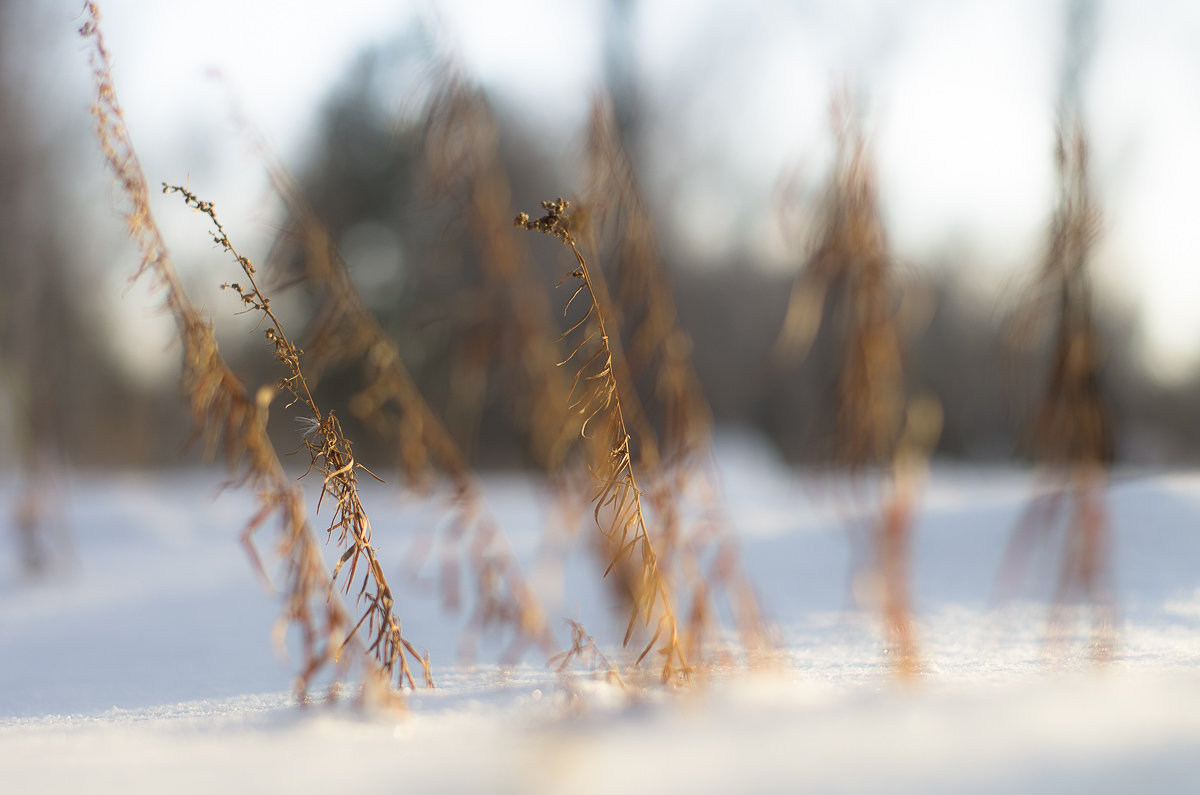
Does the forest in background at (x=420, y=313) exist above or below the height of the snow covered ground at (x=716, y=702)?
above

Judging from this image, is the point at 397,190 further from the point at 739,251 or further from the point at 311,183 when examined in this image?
the point at 739,251

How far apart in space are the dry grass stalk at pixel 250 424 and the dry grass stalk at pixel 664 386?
1.31 ft

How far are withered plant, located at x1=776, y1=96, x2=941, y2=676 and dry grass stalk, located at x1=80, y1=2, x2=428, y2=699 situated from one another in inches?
24.0

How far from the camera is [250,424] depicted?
1.08 metres

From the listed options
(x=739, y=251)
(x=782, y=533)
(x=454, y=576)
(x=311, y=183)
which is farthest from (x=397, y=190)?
(x=454, y=576)

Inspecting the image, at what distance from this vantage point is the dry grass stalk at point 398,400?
1.29 m

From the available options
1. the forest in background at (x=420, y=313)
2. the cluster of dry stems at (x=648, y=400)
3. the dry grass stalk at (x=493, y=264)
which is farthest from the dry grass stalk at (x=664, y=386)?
the dry grass stalk at (x=493, y=264)

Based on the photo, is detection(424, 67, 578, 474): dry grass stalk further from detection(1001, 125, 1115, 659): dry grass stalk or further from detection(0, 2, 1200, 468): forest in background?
detection(1001, 125, 1115, 659): dry grass stalk

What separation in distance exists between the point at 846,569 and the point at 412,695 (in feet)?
4.73

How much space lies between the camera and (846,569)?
2248mm

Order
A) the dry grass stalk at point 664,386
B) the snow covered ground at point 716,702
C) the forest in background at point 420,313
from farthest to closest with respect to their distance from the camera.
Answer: the forest in background at point 420,313, the dry grass stalk at point 664,386, the snow covered ground at point 716,702

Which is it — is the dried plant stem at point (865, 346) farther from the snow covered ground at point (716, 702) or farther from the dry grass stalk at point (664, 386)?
the dry grass stalk at point (664, 386)

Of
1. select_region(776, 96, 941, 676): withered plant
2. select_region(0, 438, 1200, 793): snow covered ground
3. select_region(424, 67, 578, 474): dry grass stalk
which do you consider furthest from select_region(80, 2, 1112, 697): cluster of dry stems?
select_region(424, 67, 578, 474): dry grass stalk

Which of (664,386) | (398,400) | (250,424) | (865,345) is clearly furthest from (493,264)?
(865,345)
